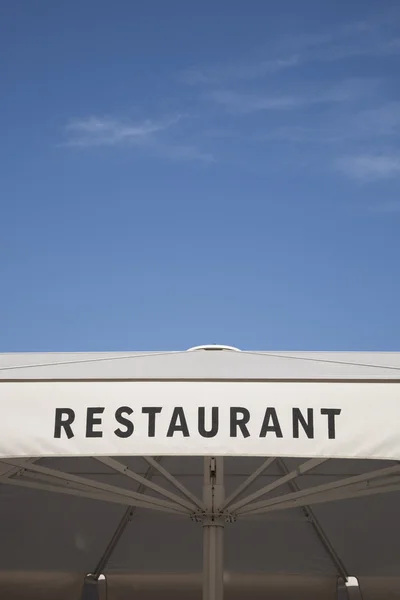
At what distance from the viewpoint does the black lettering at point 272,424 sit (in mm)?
3439

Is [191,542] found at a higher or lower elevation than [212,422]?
lower

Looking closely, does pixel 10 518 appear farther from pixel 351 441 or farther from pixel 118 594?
pixel 351 441

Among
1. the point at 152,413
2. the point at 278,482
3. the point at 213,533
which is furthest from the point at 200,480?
the point at 152,413

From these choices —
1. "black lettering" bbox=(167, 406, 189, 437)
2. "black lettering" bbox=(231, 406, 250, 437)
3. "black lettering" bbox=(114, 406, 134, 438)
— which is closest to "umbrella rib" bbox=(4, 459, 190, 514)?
"black lettering" bbox=(114, 406, 134, 438)

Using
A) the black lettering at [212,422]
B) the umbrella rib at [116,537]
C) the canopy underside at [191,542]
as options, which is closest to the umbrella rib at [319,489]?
the canopy underside at [191,542]

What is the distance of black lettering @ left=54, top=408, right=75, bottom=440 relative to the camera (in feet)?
11.5

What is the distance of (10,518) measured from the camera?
6.21m

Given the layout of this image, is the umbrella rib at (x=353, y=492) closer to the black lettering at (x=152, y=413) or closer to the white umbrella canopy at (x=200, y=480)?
the white umbrella canopy at (x=200, y=480)

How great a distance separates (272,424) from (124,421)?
2.05ft

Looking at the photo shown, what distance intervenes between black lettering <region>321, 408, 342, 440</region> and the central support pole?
171 cm

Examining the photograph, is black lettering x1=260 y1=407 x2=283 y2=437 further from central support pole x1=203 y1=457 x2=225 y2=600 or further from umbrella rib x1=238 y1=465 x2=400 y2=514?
central support pole x1=203 y1=457 x2=225 y2=600

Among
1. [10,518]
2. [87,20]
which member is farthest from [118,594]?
[87,20]

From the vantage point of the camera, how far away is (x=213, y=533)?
500 centimetres

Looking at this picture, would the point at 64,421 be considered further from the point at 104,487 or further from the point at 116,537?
the point at 116,537
